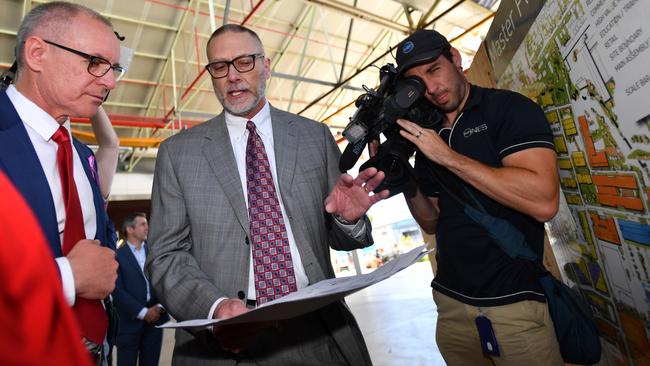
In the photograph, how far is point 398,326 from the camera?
16.2 feet

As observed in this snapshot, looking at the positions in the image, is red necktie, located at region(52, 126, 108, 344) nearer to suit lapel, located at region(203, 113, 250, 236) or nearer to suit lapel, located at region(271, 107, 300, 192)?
suit lapel, located at region(203, 113, 250, 236)

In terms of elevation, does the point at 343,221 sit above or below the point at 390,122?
below

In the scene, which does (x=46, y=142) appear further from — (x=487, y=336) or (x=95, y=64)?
(x=487, y=336)

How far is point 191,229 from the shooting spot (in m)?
1.31

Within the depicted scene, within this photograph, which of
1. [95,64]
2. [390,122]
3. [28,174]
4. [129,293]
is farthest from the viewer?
[129,293]

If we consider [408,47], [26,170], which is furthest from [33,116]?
[408,47]

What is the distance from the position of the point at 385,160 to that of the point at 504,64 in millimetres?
1029

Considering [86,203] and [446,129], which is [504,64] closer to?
[446,129]

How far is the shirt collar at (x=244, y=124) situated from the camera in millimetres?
1506


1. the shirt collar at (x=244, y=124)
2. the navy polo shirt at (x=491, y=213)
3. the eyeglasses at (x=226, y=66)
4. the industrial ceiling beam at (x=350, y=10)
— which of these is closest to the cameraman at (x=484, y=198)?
the navy polo shirt at (x=491, y=213)

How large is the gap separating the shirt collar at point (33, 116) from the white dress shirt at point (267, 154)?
59cm

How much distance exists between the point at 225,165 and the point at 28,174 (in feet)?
1.93

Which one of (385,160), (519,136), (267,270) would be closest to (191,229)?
(267,270)

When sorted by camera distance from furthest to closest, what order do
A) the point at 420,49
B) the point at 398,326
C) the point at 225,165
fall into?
1. the point at 398,326
2. the point at 420,49
3. the point at 225,165
